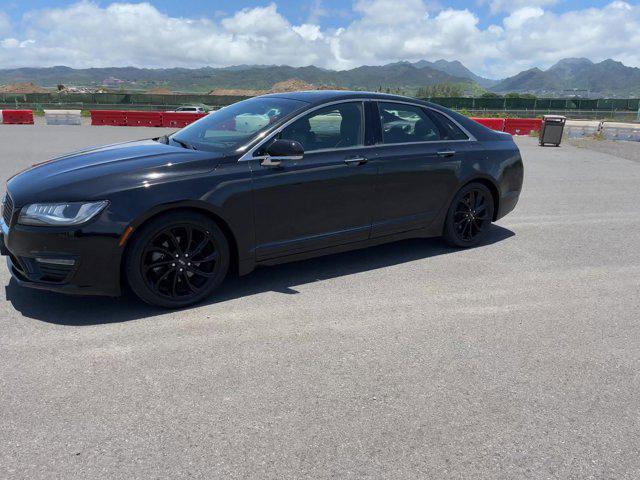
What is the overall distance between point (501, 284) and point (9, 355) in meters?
3.93

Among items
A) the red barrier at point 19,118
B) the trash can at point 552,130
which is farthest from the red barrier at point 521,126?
the red barrier at point 19,118

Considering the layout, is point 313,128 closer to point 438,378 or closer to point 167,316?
point 167,316

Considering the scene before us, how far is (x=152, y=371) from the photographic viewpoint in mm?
3078

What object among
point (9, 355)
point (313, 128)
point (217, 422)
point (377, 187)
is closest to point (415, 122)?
point (377, 187)

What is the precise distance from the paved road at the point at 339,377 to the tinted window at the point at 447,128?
1.39 metres

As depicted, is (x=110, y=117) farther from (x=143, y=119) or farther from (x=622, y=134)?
(x=622, y=134)

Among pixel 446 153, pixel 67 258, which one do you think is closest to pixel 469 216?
pixel 446 153

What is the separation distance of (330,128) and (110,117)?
23.7 meters

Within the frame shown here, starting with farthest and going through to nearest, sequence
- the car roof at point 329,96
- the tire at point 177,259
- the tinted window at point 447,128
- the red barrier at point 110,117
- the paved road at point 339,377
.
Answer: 1. the red barrier at point 110,117
2. the tinted window at point 447,128
3. the car roof at point 329,96
4. the tire at point 177,259
5. the paved road at point 339,377

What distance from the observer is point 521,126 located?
24172 mm

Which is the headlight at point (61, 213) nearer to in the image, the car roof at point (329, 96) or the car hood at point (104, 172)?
the car hood at point (104, 172)

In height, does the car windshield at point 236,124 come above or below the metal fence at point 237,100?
below

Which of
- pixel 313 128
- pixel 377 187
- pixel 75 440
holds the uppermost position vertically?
pixel 313 128

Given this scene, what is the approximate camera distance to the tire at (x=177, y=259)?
367 cm
